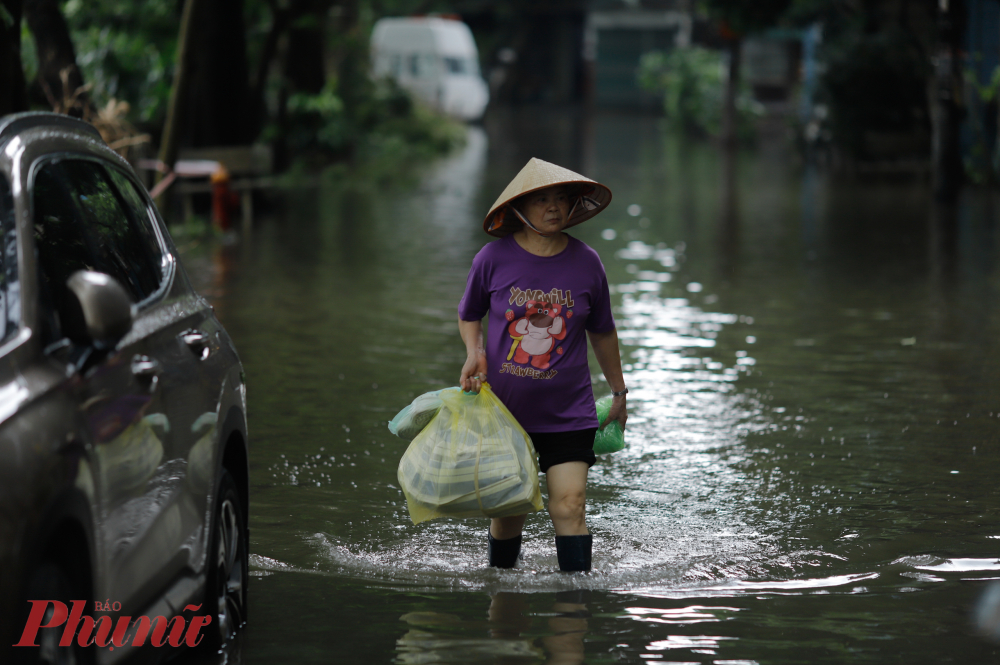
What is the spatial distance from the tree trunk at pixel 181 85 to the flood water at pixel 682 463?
1374 mm

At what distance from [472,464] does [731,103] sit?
34134mm

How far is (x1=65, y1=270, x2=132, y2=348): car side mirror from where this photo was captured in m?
3.33

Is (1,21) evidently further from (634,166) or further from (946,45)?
(634,166)

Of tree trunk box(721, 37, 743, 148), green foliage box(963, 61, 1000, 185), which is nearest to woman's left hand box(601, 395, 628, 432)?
green foliage box(963, 61, 1000, 185)

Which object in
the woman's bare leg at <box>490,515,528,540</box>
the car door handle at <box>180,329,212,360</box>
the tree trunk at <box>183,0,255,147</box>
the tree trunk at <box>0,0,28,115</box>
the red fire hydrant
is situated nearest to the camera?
the car door handle at <box>180,329,212,360</box>

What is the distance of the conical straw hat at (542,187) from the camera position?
202 inches

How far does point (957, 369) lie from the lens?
945cm

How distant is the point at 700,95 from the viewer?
42.9 m

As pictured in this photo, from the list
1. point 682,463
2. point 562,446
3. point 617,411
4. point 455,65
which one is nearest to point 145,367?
point 562,446

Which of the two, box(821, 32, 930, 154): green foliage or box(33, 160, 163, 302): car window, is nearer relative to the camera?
box(33, 160, 163, 302): car window

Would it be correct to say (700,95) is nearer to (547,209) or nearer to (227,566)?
(547,209)

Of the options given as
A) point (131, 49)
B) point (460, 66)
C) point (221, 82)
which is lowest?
point (460, 66)

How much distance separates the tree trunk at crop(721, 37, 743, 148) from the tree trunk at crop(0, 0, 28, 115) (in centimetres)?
2928

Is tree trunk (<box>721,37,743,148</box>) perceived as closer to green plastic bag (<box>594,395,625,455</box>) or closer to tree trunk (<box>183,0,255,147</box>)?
tree trunk (<box>183,0,255,147</box>)
